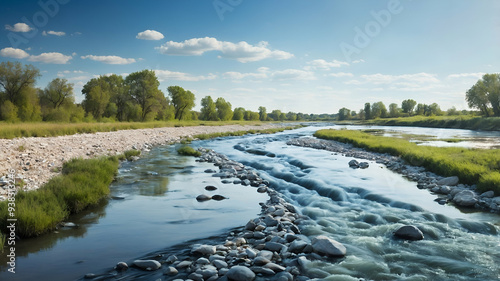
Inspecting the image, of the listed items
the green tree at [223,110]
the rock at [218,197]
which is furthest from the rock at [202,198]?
the green tree at [223,110]

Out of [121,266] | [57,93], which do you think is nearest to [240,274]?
[121,266]

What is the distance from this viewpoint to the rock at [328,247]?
722 centimetres

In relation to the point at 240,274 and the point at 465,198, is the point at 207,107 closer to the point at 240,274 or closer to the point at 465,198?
the point at 465,198

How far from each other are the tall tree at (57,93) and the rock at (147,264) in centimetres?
6670

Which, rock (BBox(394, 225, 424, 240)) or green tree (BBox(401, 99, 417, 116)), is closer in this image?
rock (BBox(394, 225, 424, 240))

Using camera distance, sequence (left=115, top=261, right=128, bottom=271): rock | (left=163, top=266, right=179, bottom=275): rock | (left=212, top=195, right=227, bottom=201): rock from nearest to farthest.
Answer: (left=163, top=266, right=179, bottom=275): rock → (left=115, top=261, right=128, bottom=271): rock → (left=212, top=195, right=227, bottom=201): rock

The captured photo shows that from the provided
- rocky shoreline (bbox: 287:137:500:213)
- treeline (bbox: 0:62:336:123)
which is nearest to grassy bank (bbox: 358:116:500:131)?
rocky shoreline (bbox: 287:137:500:213)

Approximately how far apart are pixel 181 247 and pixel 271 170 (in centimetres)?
1277

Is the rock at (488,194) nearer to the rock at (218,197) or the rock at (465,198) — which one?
the rock at (465,198)

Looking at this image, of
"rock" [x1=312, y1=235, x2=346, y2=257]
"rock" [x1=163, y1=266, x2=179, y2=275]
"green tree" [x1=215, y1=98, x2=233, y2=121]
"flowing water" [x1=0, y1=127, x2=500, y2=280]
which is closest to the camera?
"rock" [x1=163, y1=266, x2=179, y2=275]

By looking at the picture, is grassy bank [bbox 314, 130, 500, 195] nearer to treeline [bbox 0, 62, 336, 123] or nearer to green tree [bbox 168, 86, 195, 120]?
treeline [bbox 0, 62, 336, 123]

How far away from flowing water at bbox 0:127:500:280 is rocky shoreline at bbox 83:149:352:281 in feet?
1.31

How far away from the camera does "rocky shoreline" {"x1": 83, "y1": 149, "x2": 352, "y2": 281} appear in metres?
6.20

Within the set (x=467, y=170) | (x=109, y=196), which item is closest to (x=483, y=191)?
(x=467, y=170)
